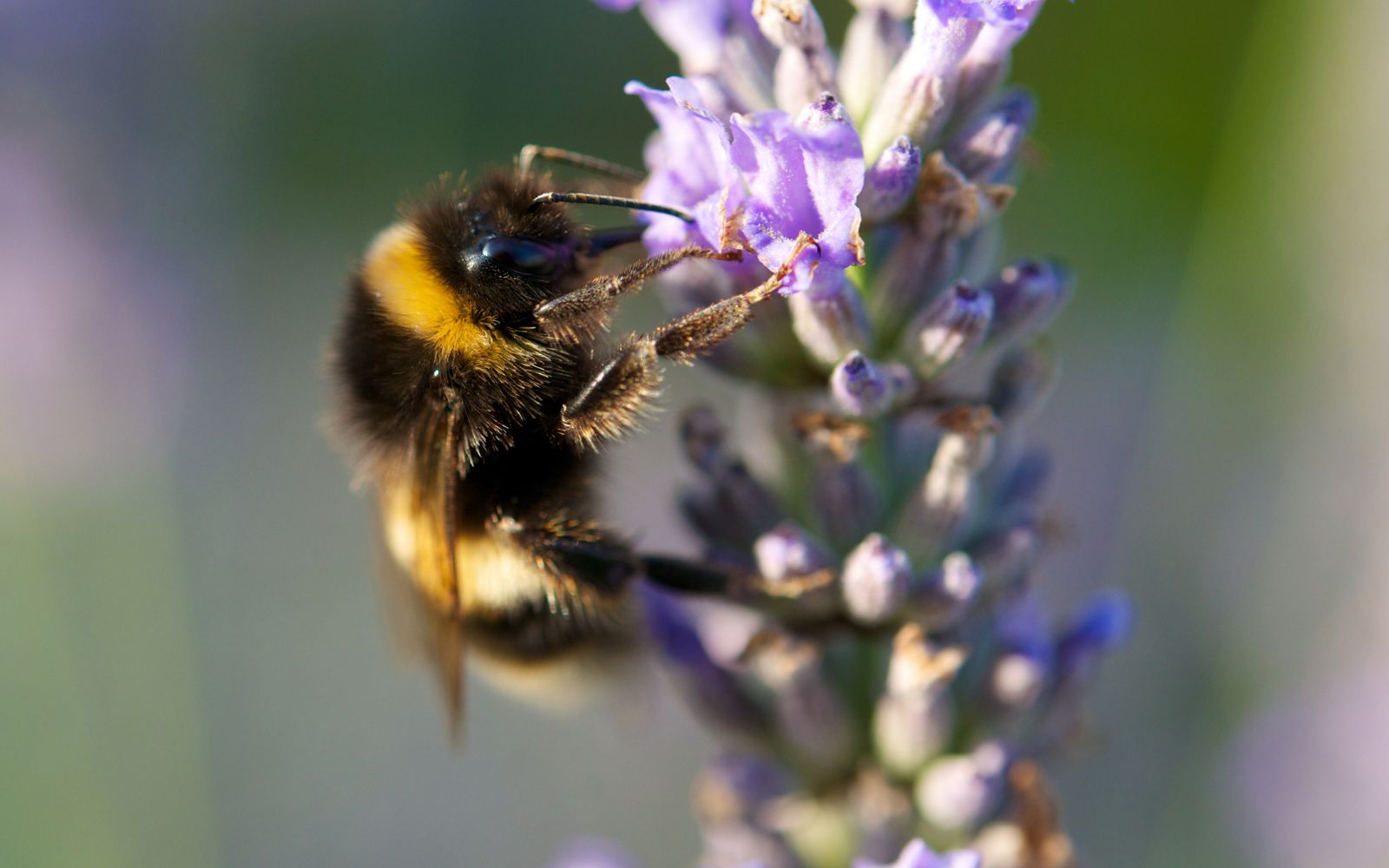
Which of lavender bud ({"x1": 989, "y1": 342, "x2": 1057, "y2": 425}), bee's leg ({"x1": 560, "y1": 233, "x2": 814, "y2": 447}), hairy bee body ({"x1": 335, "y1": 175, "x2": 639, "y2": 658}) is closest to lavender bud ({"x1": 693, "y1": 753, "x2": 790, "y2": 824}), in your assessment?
hairy bee body ({"x1": 335, "y1": 175, "x2": 639, "y2": 658})

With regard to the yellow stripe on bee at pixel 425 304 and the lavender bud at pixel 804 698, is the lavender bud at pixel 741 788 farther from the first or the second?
the yellow stripe on bee at pixel 425 304

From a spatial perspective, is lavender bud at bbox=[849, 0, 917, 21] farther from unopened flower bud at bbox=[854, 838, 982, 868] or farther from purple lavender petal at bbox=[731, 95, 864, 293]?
unopened flower bud at bbox=[854, 838, 982, 868]

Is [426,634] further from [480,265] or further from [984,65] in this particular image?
[984,65]

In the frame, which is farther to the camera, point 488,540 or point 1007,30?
point 488,540

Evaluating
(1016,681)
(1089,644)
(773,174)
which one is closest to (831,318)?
(773,174)

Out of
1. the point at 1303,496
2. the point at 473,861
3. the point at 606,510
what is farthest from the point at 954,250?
the point at 473,861

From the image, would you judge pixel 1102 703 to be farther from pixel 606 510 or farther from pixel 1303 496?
pixel 606 510
